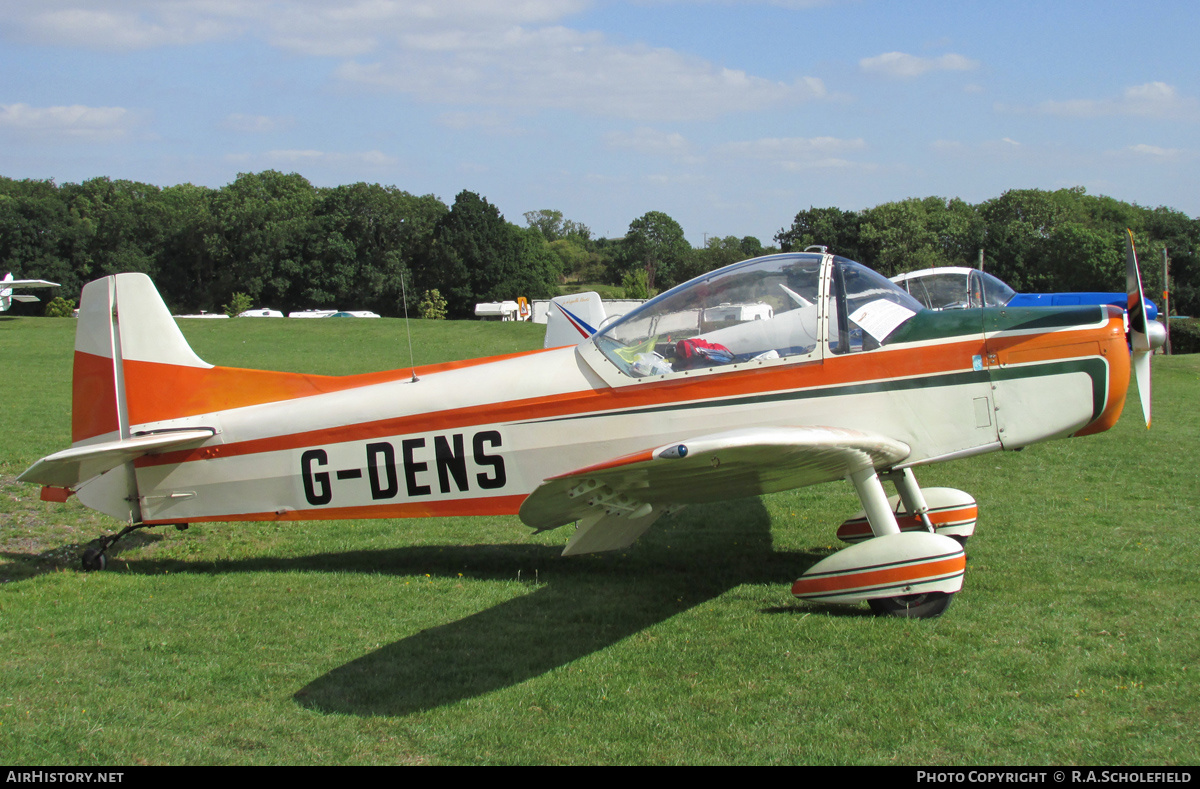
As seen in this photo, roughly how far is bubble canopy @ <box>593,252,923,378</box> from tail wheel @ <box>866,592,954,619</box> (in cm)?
165

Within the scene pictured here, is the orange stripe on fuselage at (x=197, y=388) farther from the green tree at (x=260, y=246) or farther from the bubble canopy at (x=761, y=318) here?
the green tree at (x=260, y=246)

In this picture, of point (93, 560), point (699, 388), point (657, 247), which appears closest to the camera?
point (699, 388)

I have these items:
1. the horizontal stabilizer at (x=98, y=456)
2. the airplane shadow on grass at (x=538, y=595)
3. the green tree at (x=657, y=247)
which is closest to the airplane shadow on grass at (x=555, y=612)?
the airplane shadow on grass at (x=538, y=595)

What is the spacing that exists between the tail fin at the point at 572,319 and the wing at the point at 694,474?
6041 mm

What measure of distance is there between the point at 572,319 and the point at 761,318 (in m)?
6.63

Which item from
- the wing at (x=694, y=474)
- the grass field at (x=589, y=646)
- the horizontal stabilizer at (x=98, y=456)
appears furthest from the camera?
the horizontal stabilizer at (x=98, y=456)

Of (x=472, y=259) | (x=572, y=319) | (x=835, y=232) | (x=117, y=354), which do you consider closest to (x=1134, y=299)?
(x=572, y=319)

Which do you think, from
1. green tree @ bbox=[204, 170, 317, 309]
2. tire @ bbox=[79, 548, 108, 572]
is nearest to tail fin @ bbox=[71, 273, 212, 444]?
tire @ bbox=[79, 548, 108, 572]

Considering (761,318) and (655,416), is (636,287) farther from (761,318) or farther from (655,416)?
(655,416)

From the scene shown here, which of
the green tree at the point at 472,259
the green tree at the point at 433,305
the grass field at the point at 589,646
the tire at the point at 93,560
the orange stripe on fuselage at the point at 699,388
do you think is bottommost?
the grass field at the point at 589,646

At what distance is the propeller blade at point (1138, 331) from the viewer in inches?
217

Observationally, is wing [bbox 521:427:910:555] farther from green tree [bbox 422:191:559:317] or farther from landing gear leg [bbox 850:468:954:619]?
green tree [bbox 422:191:559:317]

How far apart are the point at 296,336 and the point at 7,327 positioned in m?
14.2

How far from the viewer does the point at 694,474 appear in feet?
15.7
